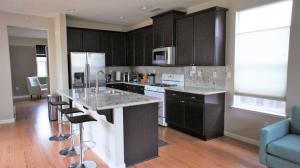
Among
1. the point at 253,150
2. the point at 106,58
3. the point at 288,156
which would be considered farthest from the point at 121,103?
the point at 106,58

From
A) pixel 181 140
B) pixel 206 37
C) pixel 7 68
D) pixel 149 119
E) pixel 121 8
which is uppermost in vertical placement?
pixel 121 8

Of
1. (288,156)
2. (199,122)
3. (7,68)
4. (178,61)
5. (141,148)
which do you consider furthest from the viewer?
(7,68)

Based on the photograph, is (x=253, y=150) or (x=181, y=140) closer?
(x=253, y=150)

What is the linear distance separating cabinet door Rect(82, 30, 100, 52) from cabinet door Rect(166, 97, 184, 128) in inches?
112

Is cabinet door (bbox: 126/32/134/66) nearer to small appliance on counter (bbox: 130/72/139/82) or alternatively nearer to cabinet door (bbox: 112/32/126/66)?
cabinet door (bbox: 112/32/126/66)

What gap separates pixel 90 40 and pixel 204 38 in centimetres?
340

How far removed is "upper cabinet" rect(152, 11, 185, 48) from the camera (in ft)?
15.0

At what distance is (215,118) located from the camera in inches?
153

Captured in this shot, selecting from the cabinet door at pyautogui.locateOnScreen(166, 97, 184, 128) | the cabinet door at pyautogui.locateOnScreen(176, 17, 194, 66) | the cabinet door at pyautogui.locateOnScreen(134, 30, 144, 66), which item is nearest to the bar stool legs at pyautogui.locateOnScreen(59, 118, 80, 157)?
the cabinet door at pyautogui.locateOnScreen(166, 97, 184, 128)

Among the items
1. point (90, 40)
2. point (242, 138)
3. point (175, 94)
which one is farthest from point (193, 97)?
point (90, 40)

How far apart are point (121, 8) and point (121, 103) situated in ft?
9.23

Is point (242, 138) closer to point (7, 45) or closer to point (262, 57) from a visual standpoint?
point (262, 57)

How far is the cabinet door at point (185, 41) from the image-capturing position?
13.7 ft

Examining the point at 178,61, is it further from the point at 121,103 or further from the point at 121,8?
the point at 121,103
